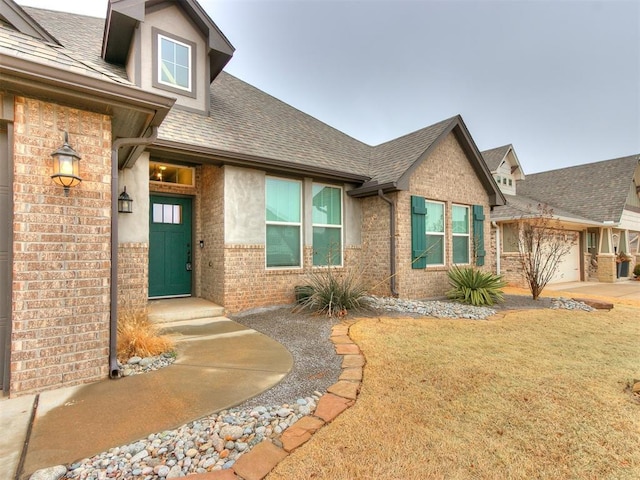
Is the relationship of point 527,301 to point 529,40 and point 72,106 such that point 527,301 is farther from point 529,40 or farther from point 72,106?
point 529,40

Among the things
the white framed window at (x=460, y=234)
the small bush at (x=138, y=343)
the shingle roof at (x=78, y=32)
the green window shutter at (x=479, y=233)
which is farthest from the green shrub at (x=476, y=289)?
the shingle roof at (x=78, y=32)

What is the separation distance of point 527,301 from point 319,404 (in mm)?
7435

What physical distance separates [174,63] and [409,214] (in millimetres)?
6368

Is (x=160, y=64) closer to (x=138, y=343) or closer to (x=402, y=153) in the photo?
(x=138, y=343)

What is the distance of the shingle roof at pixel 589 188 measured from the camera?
→ 48.0ft

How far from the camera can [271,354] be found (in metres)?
3.75

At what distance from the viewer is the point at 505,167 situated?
618 inches

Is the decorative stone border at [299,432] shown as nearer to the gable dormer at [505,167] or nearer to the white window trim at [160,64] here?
the white window trim at [160,64]

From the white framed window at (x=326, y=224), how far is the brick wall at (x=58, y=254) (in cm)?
470

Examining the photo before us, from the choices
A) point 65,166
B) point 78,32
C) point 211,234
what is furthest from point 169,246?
point 78,32

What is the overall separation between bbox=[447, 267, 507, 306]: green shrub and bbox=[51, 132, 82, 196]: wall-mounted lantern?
7.48 m

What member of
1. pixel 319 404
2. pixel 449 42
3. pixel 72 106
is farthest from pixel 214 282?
pixel 449 42

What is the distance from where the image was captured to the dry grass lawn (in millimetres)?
1811

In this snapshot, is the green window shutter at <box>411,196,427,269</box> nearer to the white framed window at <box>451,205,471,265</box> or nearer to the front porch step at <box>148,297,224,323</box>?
the white framed window at <box>451,205,471,265</box>
